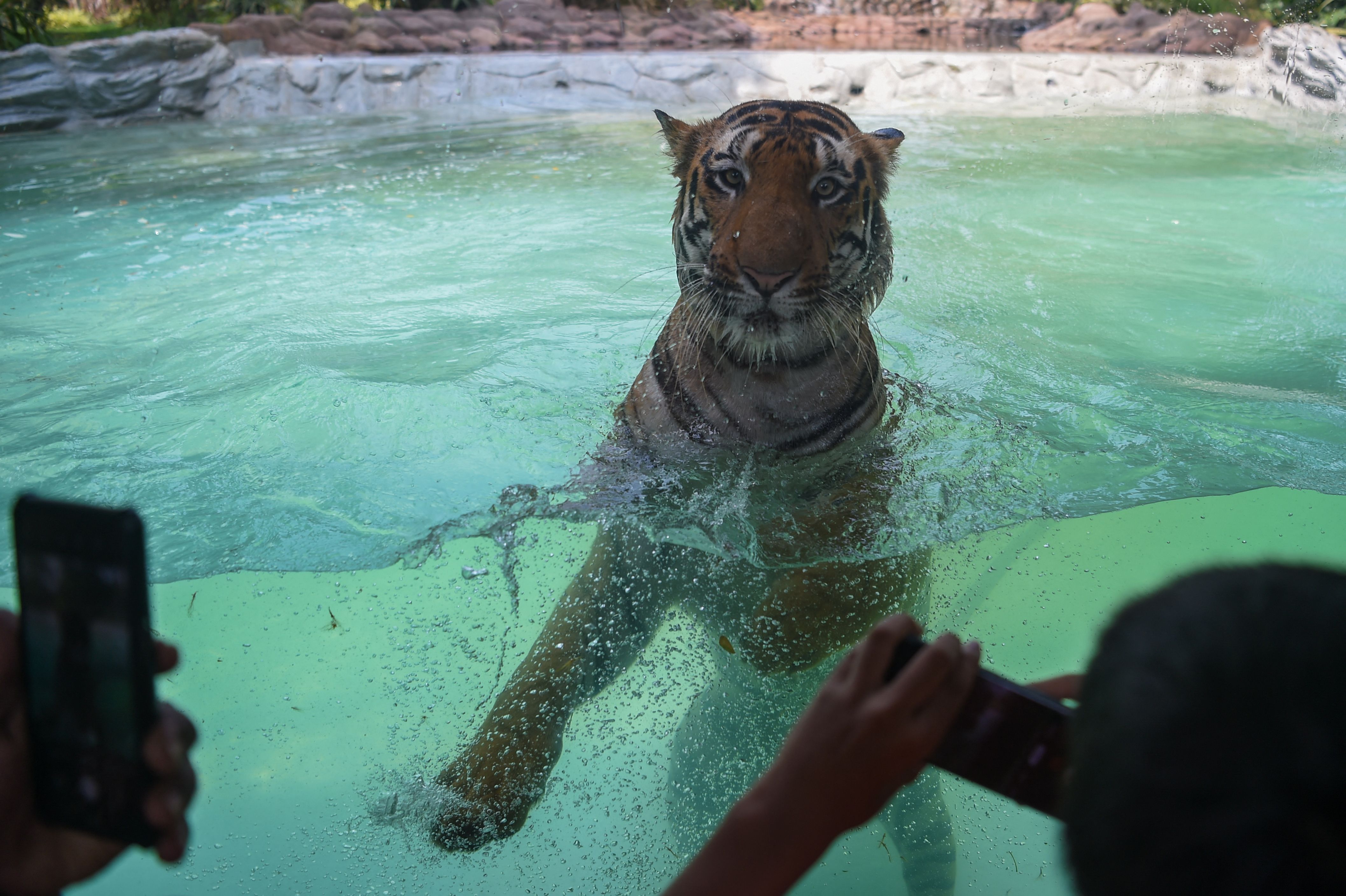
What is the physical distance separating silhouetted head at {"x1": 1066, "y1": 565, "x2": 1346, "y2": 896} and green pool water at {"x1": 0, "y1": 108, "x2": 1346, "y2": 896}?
0.45ft

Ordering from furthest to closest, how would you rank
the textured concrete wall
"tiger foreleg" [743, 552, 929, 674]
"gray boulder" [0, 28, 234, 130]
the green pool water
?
the textured concrete wall
"gray boulder" [0, 28, 234, 130]
"tiger foreleg" [743, 552, 929, 674]
the green pool water

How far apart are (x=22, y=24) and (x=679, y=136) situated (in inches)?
629

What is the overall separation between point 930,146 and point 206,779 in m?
9.10

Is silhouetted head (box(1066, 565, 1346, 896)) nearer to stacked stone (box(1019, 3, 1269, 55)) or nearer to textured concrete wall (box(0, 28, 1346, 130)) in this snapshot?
textured concrete wall (box(0, 28, 1346, 130))

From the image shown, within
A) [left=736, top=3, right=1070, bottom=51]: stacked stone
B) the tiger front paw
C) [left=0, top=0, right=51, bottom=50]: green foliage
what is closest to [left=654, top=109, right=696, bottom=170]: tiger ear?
the tiger front paw

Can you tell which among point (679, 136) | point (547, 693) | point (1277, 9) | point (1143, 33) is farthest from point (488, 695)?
point (1143, 33)

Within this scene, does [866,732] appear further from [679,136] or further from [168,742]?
[679,136]

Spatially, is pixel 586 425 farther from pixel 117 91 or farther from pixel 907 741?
pixel 117 91

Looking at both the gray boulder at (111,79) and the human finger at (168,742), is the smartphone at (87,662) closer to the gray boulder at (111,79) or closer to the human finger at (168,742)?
the human finger at (168,742)

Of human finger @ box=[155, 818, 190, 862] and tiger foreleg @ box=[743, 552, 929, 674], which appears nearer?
human finger @ box=[155, 818, 190, 862]

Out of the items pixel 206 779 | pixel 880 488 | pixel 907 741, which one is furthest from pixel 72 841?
pixel 880 488

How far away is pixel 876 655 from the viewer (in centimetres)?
93

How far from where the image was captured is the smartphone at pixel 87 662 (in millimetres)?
874

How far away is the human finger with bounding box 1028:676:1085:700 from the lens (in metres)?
1.03
